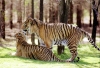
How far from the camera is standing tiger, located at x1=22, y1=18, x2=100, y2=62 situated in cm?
1210

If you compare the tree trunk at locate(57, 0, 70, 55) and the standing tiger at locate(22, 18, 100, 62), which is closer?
the standing tiger at locate(22, 18, 100, 62)

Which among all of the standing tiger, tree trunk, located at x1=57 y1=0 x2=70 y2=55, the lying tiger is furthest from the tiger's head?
tree trunk, located at x1=57 y1=0 x2=70 y2=55

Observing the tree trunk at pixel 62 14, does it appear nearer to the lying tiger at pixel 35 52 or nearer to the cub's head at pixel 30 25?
the cub's head at pixel 30 25

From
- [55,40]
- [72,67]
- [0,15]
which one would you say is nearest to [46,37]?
[55,40]

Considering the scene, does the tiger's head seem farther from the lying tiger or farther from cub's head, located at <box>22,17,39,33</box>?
the lying tiger

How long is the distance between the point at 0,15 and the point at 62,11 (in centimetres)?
758

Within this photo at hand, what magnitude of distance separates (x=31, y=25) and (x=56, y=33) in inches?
48.5

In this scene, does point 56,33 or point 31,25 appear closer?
point 31,25

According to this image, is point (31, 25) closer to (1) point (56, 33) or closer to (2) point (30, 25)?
(2) point (30, 25)

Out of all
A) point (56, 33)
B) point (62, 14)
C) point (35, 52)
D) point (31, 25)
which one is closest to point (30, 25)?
point (31, 25)

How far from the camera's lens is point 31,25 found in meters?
12.2

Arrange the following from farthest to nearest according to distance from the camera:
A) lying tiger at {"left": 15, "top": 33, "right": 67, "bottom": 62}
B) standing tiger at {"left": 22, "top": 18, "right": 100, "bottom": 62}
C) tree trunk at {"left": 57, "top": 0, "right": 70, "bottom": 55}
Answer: tree trunk at {"left": 57, "top": 0, "right": 70, "bottom": 55}
standing tiger at {"left": 22, "top": 18, "right": 100, "bottom": 62}
lying tiger at {"left": 15, "top": 33, "right": 67, "bottom": 62}

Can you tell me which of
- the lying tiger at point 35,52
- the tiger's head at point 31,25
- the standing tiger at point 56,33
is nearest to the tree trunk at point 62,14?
the standing tiger at point 56,33

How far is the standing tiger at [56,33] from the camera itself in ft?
39.7
